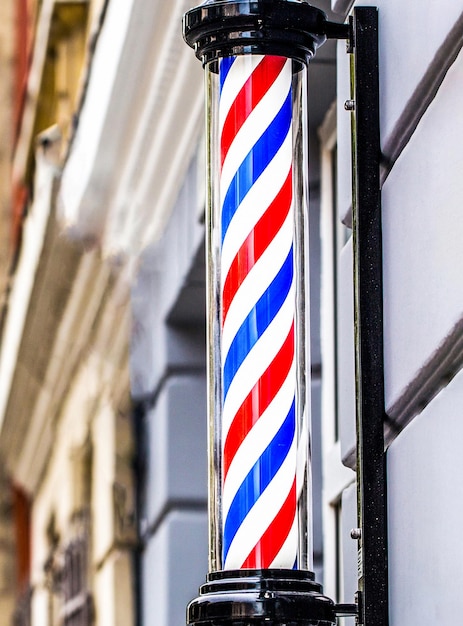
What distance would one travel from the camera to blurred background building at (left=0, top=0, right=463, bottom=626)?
2.81 meters

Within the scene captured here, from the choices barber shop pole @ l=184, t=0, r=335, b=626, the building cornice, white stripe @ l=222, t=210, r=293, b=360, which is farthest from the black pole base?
the building cornice

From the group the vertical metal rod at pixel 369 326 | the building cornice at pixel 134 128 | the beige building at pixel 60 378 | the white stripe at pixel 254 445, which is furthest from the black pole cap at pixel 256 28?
the beige building at pixel 60 378

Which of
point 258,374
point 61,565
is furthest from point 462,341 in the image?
point 61,565

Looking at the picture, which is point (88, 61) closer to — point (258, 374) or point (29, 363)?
point (29, 363)

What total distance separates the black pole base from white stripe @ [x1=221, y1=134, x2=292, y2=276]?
51 cm

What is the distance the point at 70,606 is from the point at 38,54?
12.4 feet

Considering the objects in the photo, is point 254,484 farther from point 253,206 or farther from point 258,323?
point 253,206

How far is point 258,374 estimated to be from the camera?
8.87 ft

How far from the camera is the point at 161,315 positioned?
6.75 m

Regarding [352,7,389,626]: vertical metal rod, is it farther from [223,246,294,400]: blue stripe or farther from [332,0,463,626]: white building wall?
[223,246,294,400]: blue stripe

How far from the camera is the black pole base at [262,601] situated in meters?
2.60

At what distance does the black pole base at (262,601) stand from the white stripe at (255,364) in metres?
0.25

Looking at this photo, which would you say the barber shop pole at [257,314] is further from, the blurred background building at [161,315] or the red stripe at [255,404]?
the blurred background building at [161,315]

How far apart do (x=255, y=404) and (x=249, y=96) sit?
0.52 m
